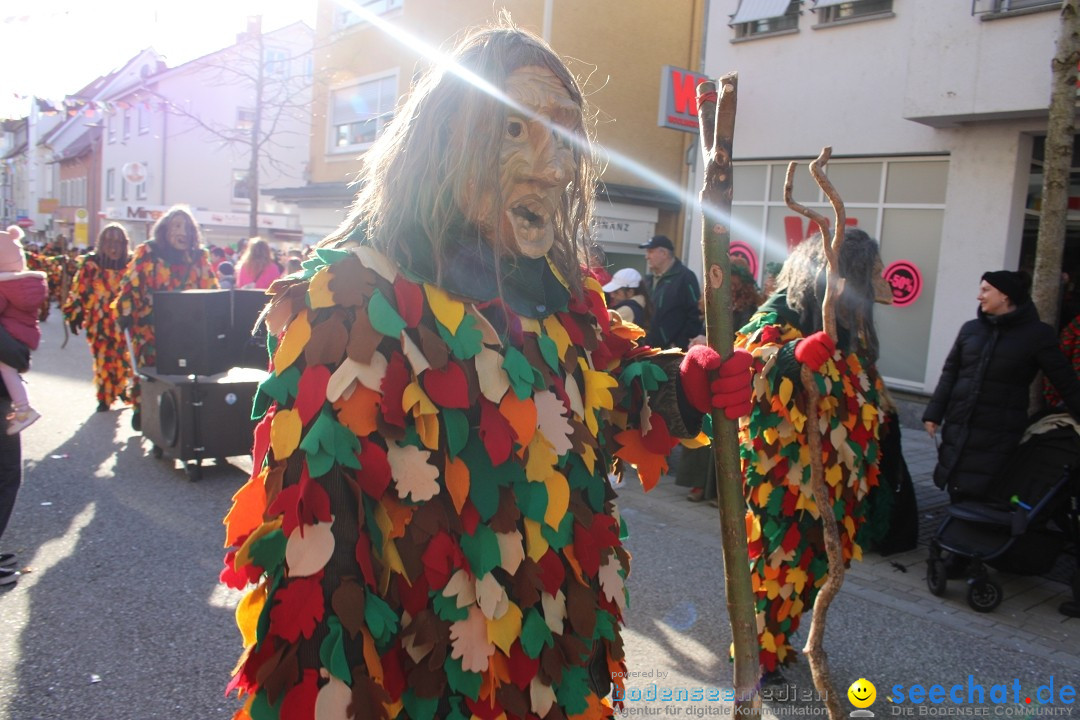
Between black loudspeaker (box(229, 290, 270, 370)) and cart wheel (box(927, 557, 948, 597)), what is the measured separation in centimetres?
482

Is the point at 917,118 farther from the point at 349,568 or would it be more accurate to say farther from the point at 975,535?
the point at 349,568

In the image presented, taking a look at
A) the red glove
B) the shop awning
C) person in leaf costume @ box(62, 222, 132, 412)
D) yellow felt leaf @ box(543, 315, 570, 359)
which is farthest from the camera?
the shop awning

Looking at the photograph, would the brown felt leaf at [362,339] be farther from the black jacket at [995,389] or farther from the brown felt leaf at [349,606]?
the black jacket at [995,389]

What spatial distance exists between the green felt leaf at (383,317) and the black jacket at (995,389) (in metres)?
4.40

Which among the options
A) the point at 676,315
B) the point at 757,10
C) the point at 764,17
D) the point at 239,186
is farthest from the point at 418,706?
the point at 239,186

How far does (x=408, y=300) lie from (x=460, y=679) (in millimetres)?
753

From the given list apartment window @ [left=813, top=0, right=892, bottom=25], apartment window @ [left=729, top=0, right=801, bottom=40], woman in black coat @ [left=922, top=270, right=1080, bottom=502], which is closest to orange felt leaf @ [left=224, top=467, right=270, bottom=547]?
woman in black coat @ [left=922, top=270, right=1080, bottom=502]

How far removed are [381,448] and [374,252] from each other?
1.36 feet

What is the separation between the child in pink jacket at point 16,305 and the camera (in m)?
4.38

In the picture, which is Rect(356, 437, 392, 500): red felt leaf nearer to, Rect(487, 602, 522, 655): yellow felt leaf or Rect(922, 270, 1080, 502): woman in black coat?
Rect(487, 602, 522, 655): yellow felt leaf

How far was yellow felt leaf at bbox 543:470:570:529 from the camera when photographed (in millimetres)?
1822

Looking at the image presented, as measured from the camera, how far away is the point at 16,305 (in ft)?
14.5

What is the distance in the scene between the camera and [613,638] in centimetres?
194

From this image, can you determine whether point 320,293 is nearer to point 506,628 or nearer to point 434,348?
point 434,348
